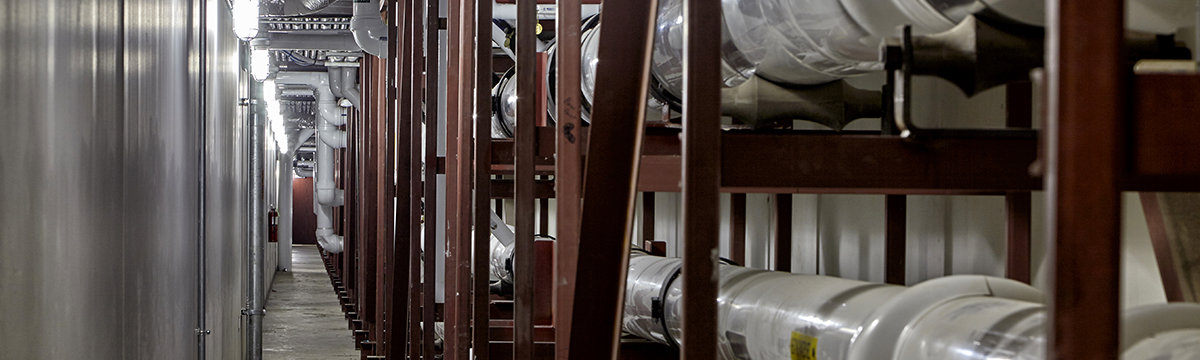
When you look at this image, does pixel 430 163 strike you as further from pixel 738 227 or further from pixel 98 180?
pixel 98 180

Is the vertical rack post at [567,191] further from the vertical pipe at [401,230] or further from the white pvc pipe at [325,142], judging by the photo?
the white pvc pipe at [325,142]

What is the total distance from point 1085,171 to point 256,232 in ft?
22.8

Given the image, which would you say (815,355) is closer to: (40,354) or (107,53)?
(40,354)

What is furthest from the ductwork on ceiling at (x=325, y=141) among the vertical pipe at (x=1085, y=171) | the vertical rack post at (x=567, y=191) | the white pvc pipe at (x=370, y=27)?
the vertical pipe at (x=1085, y=171)

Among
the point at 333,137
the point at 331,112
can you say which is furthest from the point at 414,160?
the point at 333,137

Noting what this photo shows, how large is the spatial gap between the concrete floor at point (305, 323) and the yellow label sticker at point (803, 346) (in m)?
7.34

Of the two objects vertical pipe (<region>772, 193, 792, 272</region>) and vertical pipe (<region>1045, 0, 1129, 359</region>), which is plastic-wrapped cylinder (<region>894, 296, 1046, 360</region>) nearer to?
vertical pipe (<region>1045, 0, 1129, 359</region>)

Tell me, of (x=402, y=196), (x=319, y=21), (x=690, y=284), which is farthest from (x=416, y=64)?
(x=319, y=21)

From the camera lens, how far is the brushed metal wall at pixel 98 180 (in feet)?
6.62

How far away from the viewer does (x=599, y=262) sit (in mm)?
1970

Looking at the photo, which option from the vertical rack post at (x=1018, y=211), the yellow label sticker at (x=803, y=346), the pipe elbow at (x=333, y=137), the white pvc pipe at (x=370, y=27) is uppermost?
the white pvc pipe at (x=370, y=27)

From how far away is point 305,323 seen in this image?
37.9 feet

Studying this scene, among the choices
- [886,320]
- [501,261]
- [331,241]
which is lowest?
[331,241]

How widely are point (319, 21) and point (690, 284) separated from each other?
30.0 feet
